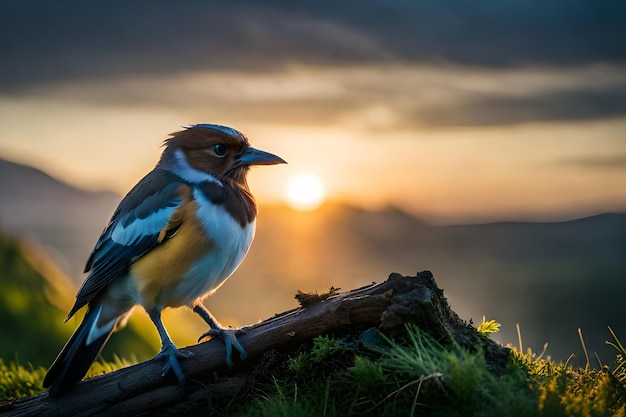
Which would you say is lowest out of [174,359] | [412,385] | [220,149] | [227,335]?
[412,385]

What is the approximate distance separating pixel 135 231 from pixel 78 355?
3.93 ft

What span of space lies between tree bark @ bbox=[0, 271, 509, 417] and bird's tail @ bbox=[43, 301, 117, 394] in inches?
4.0

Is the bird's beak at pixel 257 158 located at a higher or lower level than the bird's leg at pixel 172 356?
higher

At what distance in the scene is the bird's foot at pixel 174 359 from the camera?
19.1ft

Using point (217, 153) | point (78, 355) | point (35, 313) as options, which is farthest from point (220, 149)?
point (35, 313)

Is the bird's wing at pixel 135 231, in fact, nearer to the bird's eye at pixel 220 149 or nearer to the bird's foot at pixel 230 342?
the bird's eye at pixel 220 149

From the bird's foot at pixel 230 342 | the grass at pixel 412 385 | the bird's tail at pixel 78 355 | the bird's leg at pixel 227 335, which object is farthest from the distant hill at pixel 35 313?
the grass at pixel 412 385

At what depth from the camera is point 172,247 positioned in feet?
19.7

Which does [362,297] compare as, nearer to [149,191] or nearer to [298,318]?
[298,318]

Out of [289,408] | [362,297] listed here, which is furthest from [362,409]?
[362,297]

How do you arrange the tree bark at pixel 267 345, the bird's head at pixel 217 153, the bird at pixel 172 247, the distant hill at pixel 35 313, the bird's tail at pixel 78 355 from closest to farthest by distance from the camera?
the tree bark at pixel 267 345 → the bird at pixel 172 247 → the bird's tail at pixel 78 355 → the bird's head at pixel 217 153 → the distant hill at pixel 35 313

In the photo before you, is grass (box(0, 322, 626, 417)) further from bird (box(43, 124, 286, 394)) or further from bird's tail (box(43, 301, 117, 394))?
bird's tail (box(43, 301, 117, 394))

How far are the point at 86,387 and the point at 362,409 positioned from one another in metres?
2.49

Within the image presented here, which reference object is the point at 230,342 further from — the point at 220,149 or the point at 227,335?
the point at 220,149
